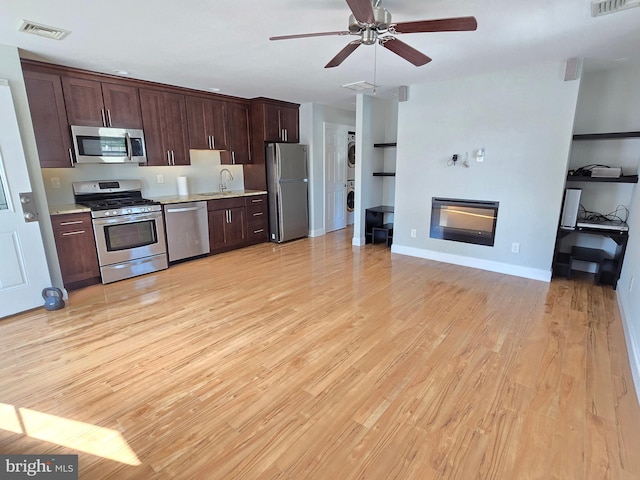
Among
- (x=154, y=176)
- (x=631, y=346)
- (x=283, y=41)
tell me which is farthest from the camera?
(x=154, y=176)

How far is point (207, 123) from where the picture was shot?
4.94 m

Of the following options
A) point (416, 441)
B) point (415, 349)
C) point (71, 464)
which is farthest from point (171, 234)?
point (416, 441)

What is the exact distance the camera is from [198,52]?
10.2ft

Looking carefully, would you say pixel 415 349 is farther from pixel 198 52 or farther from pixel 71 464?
pixel 198 52

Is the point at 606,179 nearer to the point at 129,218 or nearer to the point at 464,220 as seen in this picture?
the point at 464,220

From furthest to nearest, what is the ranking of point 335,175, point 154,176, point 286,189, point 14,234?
point 335,175
point 286,189
point 154,176
point 14,234

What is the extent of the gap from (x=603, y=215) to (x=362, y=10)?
12.9 ft

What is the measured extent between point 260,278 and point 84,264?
198cm

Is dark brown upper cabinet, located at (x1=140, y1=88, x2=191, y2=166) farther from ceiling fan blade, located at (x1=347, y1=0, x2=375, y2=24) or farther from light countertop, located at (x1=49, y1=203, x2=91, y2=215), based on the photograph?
ceiling fan blade, located at (x1=347, y1=0, x2=375, y2=24)

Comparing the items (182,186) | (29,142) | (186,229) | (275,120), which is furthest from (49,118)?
(275,120)

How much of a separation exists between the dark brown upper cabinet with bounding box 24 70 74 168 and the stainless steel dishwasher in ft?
4.03

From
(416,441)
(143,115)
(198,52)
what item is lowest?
(416,441)

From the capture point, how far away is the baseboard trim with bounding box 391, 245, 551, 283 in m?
3.98

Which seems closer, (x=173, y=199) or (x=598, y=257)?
(x=598, y=257)
